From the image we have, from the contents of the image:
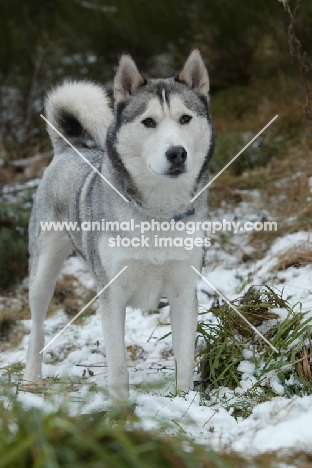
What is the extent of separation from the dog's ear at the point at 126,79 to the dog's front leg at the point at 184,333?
1066mm

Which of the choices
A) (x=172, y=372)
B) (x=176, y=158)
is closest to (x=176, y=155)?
(x=176, y=158)

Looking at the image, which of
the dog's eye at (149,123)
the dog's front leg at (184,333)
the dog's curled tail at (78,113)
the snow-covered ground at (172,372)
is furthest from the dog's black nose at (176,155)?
the dog's curled tail at (78,113)

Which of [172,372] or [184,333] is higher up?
[184,333]

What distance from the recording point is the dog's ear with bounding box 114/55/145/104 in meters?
3.21

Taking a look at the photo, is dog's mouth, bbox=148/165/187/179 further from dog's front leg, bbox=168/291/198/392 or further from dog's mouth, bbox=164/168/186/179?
dog's front leg, bbox=168/291/198/392

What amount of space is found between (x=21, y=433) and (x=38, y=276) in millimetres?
2292

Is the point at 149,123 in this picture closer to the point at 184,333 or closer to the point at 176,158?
the point at 176,158

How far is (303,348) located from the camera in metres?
2.82

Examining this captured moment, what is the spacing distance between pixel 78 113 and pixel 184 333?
63.0 inches

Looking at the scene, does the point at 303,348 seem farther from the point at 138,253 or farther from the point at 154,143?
the point at 154,143

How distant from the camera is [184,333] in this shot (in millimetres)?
3182

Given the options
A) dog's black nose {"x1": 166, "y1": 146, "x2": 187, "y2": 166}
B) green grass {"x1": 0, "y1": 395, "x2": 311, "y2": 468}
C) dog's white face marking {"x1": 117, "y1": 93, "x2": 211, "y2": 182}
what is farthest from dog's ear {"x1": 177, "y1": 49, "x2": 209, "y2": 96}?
green grass {"x1": 0, "y1": 395, "x2": 311, "y2": 468}

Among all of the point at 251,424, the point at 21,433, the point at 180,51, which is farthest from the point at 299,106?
the point at 21,433

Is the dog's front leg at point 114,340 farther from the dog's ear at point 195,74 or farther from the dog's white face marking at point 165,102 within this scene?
the dog's ear at point 195,74
